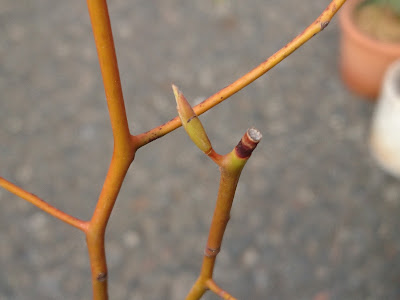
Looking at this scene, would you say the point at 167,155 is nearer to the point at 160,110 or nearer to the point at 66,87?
the point at 160,110

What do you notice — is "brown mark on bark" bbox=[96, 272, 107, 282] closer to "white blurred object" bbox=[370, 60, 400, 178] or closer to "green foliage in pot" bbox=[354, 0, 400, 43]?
"white blurred object" bbox=[370, 60, 400, 178]

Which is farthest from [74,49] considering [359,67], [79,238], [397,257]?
[397,257]

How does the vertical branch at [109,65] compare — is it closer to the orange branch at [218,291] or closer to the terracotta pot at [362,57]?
the orange branch at [218,291]

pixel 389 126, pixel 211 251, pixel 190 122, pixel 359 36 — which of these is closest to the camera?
pixel 190 122

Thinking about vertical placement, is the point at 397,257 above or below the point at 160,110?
below

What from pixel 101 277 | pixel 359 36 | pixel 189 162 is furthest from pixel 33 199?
pixel 359 36

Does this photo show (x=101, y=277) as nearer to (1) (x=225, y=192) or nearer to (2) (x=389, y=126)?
(1) (x=225, y=192)

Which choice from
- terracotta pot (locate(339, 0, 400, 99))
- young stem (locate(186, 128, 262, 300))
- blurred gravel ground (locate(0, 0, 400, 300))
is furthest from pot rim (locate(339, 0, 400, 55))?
young stem (locate(186, 128, 262, 300))
